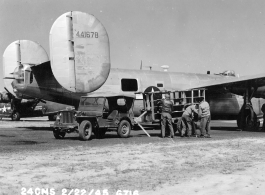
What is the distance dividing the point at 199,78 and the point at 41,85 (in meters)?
10.4

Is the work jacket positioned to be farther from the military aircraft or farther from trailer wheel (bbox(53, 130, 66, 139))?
trailer wheel (bbox(53, 130, 66, 139))

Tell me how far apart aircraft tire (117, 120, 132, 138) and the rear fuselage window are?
5.20 metres

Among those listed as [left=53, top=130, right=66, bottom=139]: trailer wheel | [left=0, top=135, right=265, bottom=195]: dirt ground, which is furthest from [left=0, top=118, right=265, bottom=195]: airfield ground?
[left=53, top=130, right=66, bottom=139]: trailer wheel

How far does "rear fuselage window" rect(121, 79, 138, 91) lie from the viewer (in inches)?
820

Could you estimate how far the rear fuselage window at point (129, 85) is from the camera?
20.8 metres

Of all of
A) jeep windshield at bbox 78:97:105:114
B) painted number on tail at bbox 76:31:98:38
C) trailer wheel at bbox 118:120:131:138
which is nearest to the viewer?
jeep windshield at bbox 78:97:105:114

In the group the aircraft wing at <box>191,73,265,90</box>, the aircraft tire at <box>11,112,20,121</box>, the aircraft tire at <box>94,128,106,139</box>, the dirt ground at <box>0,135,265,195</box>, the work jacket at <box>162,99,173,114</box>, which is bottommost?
the dirt ground at <box>0,135,265,195</box>

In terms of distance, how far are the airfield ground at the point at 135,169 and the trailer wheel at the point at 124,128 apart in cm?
327

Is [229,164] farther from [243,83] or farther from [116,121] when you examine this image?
[243,83]

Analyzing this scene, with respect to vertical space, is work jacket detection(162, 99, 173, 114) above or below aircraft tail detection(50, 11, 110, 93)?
below

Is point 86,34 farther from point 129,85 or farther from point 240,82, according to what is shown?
point 240,82

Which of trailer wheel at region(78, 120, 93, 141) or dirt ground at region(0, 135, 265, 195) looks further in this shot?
trailer wheel at region(78, 120, 93, 141)

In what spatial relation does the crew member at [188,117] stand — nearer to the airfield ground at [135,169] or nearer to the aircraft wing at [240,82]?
the airfield ground at [135,169]

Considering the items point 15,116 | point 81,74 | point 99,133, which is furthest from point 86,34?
point 15,116
